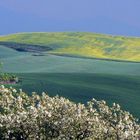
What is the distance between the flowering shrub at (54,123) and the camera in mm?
18484

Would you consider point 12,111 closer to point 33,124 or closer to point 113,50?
point 33,124

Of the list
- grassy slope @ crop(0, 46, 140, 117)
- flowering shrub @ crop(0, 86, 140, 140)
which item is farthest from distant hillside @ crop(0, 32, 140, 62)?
flowering shrub @ crop(0, 86, 140, 140)

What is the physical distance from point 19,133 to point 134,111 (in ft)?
62.9

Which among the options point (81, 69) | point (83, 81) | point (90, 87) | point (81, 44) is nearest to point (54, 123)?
point (90, 87)

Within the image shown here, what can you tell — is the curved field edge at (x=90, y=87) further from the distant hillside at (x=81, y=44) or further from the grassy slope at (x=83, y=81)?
the distant hillside at (x=81, y=44)

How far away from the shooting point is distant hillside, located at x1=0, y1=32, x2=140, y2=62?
10120 centimetres

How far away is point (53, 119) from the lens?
18609mm

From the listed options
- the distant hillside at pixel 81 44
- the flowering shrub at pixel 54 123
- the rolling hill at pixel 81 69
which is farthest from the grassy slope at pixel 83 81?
the distant hillside at pixel 81 44

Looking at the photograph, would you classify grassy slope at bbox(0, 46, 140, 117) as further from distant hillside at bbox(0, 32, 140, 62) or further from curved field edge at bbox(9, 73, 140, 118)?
distant hillside at bbox(0, 32, 140, 62)

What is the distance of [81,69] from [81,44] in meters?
50.3

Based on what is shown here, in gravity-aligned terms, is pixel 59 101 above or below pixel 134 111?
above

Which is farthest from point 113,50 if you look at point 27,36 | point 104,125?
point 104,125

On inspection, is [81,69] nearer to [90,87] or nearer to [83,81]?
[83,81]

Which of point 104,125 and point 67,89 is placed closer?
point 104,125
